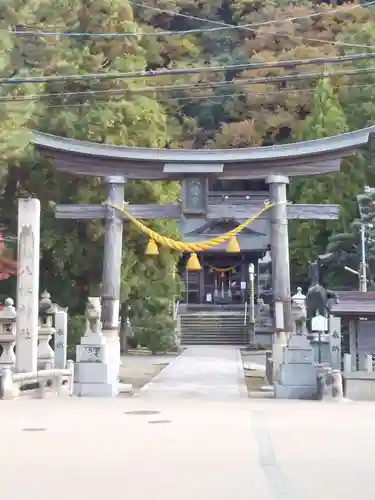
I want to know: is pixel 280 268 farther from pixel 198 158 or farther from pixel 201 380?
pixel 201 380

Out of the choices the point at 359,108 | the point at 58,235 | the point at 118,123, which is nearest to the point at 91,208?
the point at 58,235

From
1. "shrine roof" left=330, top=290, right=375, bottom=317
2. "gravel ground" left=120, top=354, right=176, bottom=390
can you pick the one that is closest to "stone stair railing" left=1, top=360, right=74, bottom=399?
"gravel ground" left=120, top=354, right=176, bottom=390

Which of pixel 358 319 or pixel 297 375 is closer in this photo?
pixel 297 375

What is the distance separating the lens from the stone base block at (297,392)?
18.0 m

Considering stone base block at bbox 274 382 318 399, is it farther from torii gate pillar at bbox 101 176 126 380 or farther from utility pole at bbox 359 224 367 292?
utility pole at bbox 359 224 367 292

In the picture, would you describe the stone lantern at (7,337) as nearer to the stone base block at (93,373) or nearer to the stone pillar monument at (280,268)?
the stone base block at (93,373)

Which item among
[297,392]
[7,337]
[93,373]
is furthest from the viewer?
[93,373]

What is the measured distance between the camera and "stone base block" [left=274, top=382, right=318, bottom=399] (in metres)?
18.0

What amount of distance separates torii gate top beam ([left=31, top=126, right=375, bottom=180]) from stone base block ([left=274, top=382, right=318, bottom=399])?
20.6ft

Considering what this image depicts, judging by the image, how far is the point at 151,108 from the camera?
1035 inches

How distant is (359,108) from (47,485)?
134ft

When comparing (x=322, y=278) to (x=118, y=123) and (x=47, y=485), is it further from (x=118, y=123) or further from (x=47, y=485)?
(x=47, y=485)

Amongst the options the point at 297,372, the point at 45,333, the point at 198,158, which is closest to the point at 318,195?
the point at 198,158

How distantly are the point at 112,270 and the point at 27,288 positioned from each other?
12.1 feet
